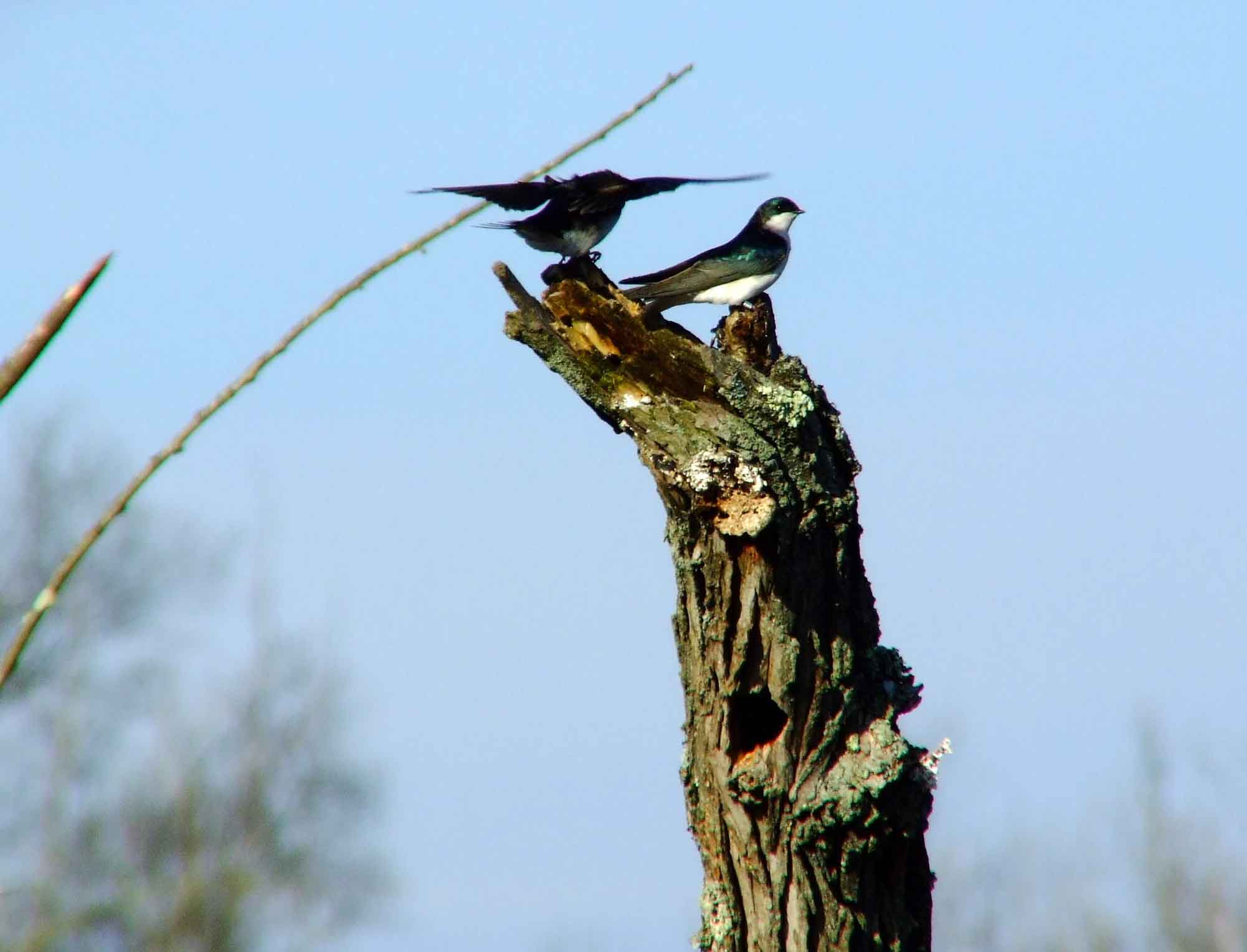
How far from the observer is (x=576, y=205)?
5539mm

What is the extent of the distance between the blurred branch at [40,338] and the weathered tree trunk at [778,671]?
3053 mm

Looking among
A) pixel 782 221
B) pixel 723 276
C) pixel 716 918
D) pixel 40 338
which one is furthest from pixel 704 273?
pixel 40 338

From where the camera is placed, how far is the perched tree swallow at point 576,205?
18.0 feet

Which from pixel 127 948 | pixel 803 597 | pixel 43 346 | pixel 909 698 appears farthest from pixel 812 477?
pixel 127 948

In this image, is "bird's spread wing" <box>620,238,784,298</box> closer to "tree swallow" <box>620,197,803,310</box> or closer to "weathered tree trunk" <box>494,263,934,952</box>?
"tree swallow" <box>620,197,803,310</box>

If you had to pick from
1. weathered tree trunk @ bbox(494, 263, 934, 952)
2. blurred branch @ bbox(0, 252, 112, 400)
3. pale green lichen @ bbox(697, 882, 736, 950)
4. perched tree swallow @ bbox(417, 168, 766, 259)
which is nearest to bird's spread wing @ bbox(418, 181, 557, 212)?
perched tree swallow @ bbox(417, 168, 766, 259)

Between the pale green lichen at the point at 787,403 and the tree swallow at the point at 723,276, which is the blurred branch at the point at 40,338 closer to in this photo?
the pale green lichen at the point at 787,403

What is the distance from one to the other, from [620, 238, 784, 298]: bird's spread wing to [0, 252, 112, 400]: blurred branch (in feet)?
15.2

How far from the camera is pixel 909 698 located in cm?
416

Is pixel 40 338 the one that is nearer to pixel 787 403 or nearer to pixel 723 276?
pixel 787 403

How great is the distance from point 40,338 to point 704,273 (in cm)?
518

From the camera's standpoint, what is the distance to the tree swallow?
574 cm

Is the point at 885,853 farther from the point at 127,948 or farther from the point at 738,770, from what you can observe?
the point at 127,948

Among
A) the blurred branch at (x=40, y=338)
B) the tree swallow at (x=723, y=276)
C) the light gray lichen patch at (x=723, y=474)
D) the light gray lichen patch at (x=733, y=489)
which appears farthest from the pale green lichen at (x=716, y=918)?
the blurred branch at (x=40, y=338)
